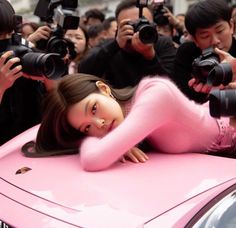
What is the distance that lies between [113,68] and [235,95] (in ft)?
5.81

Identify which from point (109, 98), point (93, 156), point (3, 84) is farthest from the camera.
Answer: point (3, 84)

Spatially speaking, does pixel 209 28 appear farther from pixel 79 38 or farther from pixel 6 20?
pixel 79 38

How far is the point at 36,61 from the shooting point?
7.17ft

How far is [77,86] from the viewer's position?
198cm

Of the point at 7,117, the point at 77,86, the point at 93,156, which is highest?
the point at 77,86

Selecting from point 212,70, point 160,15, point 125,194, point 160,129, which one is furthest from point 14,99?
point 160,15

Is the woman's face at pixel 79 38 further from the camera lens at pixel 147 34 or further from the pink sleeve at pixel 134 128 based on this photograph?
the pink sleeve at pixel 134 128

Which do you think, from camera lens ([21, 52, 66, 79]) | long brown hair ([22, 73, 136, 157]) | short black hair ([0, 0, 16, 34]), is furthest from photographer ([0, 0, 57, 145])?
long brown hair ([22, 73, 136, 157])

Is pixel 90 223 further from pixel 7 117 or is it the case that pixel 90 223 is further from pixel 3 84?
pixel 7 117

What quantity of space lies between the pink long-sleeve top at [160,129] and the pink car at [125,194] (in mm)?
54

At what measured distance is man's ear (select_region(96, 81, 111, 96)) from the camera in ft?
6.56

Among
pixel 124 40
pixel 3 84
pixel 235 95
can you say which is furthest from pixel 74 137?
pixel 124 40

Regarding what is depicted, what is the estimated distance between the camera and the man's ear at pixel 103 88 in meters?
2.00

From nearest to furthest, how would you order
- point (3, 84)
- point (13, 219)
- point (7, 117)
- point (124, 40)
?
point (13, 219)
point (3, 84)
point (7, 117)
point (124, 40)
